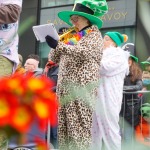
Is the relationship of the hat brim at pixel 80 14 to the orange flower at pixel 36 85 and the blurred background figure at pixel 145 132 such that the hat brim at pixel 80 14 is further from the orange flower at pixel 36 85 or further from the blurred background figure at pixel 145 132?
the orange flower at pixel 36 85

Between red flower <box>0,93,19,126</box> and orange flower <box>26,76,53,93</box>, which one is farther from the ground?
orange flower <box>26,76,53,93</box>

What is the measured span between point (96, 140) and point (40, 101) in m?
2.45

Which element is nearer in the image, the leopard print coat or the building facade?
the building facade

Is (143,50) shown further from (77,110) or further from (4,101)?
(77,110)

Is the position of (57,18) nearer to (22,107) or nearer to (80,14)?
(80,14)

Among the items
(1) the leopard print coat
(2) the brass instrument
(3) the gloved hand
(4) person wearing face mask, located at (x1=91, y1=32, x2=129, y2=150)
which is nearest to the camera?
(3) the gloved hand

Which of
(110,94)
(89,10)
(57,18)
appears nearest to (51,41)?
(89,10)

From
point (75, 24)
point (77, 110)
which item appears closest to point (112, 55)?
point (75, 24)

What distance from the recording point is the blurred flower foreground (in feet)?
0.62

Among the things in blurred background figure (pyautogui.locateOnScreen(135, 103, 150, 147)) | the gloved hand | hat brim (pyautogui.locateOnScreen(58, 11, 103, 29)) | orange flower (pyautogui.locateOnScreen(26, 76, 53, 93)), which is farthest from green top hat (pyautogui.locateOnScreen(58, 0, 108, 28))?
orange flower (pyautogui.locateOnScreen(26, 76, 53, 93))

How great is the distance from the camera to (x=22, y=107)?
0.62 ft

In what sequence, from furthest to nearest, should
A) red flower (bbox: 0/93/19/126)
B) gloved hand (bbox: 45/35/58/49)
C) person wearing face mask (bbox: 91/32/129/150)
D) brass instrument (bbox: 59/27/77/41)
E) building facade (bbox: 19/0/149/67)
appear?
person wearing face mask (bbox: 91/32/129/150), brass instrument (bbox: 59/27/77/41), gloved hand (bbox: 45/35/58/49), building facade (bbox: 19/0/149/67), red flower (bbox: 0/93/19/126)

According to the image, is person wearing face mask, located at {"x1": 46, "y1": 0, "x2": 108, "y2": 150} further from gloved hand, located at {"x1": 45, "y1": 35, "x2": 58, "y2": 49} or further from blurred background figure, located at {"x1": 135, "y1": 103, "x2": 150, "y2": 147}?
blurred background figure, located at {"x1": 135, "y1": 103, "x2": 150, "y2": 147}

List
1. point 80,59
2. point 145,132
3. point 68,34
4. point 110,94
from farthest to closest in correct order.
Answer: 1. point 110,94
2. point 68,34
3. point 80,59
4. point 145,132
